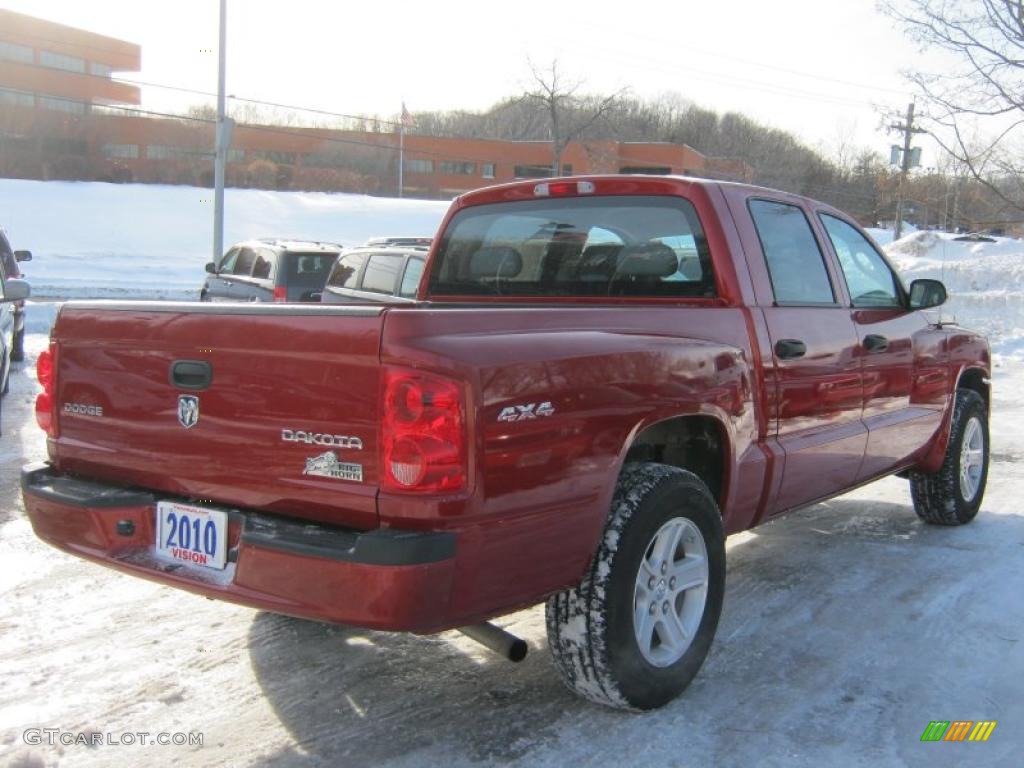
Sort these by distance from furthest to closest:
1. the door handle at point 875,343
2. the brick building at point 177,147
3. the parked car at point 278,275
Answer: the brick building at point 177,147 < the parked car at point 278,275 < the door handle at point 875,343

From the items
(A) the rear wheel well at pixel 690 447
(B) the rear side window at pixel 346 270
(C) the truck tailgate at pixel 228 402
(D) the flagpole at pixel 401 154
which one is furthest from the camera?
(D) the flagpole at pixel 401 154

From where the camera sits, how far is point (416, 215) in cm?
5491

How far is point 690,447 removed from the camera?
3896mm

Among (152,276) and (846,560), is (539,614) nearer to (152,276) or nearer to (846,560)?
(846,560)

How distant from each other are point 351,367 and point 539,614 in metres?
2.08

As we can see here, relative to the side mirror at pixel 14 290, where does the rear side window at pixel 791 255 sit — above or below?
above

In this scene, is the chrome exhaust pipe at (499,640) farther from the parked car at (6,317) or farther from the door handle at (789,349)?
the parked car at (6,317)

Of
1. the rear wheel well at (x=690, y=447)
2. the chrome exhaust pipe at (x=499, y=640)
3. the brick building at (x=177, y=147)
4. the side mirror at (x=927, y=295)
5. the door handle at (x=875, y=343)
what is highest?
the brick building at (x=177, y=147)

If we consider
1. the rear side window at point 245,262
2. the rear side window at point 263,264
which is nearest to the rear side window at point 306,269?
the rear side window at point 263,264

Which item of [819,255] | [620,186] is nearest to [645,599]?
[620,186]

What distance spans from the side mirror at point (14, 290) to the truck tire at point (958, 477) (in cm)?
756

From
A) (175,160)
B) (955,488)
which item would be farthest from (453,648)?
(175,160)

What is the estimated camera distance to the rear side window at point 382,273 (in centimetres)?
1202

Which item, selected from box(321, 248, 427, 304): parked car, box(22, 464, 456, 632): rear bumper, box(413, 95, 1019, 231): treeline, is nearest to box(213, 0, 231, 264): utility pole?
box(321, 248, 427, 304): parked car
